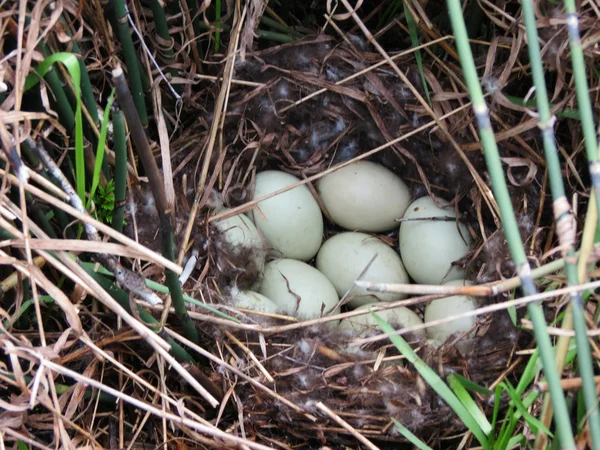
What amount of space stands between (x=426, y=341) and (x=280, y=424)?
1.03 feet

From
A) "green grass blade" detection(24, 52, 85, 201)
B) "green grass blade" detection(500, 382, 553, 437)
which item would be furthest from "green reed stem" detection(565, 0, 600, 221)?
"green grass blade" detection(24, 52, 85, 201)

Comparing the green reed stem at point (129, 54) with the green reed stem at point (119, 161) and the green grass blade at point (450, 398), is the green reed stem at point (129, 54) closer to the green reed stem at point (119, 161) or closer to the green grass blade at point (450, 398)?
the green reed stem at point (119, 161)

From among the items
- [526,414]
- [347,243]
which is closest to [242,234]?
[347,243]

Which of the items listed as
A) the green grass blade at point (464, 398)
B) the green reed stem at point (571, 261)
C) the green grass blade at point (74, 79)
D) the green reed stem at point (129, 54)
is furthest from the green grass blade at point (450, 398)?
the green reed stem at point (129, 54)

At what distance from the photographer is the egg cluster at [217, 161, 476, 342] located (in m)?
1.23

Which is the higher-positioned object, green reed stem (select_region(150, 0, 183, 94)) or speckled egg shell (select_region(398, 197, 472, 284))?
green reed stem (select_region(150, 0, 183, 94))

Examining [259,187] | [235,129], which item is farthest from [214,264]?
[235,129]

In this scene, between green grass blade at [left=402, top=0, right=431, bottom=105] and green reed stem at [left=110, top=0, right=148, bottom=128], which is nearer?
green reed stem at [left=110, top=0, right=148, bottom=128]

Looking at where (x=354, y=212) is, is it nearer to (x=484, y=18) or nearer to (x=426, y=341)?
(x=426, y=341)

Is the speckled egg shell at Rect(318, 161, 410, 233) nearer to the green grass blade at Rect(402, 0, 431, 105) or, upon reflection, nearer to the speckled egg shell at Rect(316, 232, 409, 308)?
the speckled egg shell at Rect(316, 232, 409, 308)

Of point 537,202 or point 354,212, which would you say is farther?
point 354,212

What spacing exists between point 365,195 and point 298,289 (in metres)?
0.26

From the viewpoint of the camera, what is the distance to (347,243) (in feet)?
4.41

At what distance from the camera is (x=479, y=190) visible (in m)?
1.26
